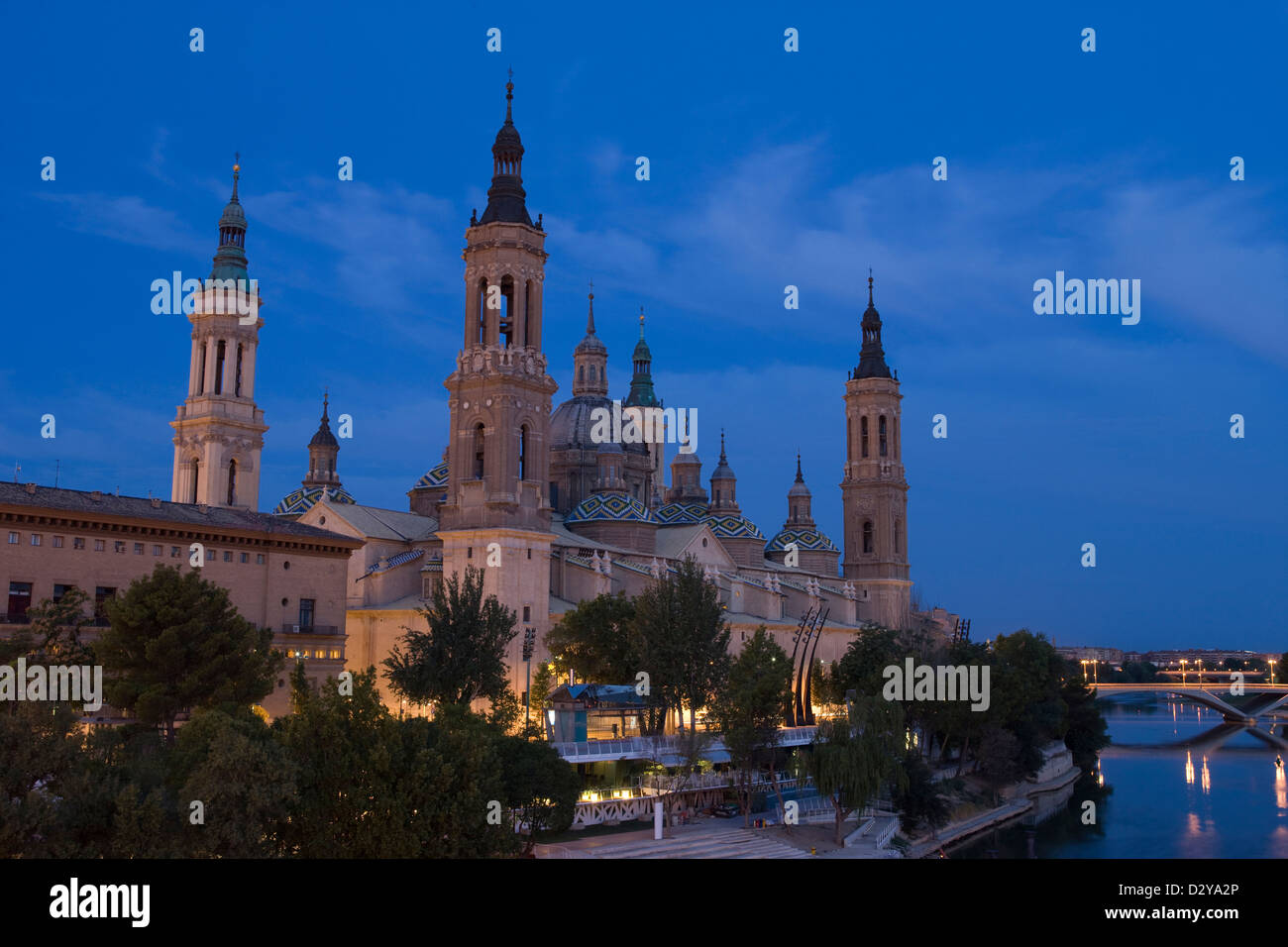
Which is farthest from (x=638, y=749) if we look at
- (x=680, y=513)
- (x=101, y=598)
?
(x=680, y=513)

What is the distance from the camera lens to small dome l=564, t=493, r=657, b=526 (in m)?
76.2

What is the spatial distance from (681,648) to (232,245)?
43021mm

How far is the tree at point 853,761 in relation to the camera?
4512cm

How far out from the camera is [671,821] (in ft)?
147

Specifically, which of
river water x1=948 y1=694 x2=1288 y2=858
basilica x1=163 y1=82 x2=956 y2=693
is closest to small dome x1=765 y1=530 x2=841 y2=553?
basilica x1=163 y1=82 x2=956 y2=693

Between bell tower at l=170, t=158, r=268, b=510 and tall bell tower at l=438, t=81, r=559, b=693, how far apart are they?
19.6 metres

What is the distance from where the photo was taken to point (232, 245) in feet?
244

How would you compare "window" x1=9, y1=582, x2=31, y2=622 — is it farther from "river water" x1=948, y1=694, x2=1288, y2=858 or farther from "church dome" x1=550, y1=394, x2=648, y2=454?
"church dome" x1=550, y1=394, x2=648, y2=454

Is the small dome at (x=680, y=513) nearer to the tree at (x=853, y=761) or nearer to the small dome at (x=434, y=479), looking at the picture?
the small dome at (x=434, y=479)

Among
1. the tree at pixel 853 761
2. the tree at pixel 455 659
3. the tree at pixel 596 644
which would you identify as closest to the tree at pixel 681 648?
the tree at pixel 596 644

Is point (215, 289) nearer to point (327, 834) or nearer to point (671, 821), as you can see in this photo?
point (671, 821)

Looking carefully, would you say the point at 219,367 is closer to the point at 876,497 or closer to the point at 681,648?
the point at 681,648
